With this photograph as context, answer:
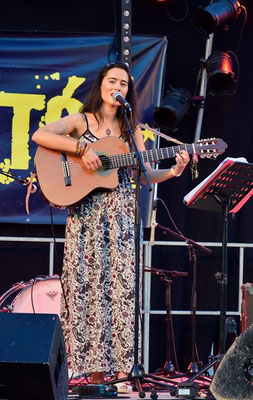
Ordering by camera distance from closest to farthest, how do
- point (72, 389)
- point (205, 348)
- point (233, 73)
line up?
1. point (72, 389)
2. point (233, 73)
3. point (205, 348)

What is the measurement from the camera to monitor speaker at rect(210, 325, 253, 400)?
2727mm

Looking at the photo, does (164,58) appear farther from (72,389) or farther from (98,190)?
(72,389)

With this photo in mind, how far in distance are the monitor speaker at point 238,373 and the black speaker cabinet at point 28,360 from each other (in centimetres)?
66

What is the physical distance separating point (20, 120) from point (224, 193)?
2.15 meters

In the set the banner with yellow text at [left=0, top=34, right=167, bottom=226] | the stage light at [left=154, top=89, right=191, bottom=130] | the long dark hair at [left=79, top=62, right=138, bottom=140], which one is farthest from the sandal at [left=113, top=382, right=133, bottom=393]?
the stage light at [left=154, top=89, right=191, bottom=130]

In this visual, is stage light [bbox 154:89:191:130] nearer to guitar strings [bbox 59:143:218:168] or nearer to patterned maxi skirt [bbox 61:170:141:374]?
guitar strings [bbox 59:143:218:168]

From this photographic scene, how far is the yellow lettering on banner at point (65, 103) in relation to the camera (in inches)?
235

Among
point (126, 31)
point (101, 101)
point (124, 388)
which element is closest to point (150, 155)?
point (101, 101)

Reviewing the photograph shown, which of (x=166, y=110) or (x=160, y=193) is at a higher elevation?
(x=166, y=110)

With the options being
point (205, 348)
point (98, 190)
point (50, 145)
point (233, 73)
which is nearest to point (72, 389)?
point (98, 190)

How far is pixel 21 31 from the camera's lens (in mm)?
5957

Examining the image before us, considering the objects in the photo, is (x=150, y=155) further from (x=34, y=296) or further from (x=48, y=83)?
(x=48, y=83)

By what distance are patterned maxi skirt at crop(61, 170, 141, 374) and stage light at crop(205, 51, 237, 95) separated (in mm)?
1813

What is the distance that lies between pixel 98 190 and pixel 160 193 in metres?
1.88
